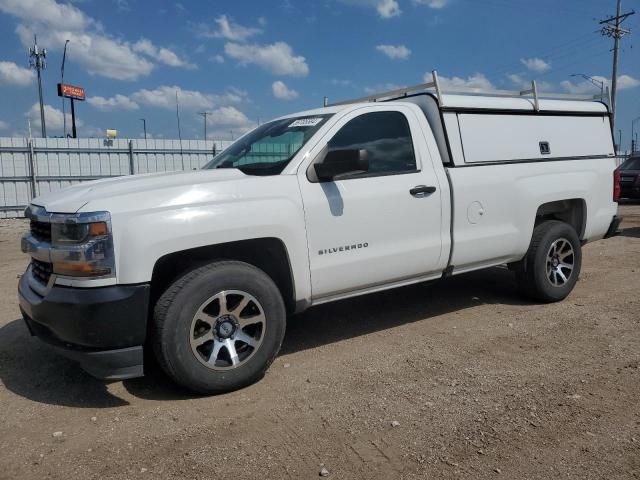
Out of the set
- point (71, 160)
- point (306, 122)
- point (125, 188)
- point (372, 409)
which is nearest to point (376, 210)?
point (306, 122)

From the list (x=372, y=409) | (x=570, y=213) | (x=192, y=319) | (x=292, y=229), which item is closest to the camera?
(x=372, y=409)

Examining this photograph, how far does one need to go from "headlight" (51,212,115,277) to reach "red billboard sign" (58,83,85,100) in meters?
30.5

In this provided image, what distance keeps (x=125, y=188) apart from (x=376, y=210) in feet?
5.99

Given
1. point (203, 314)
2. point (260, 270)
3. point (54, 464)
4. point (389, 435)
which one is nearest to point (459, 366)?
point (389, 435)

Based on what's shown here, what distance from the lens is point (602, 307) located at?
5.44 m

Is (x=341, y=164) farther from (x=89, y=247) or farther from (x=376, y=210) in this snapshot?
(x=89, y=247)

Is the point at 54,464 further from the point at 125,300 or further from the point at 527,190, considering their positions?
the point at 527,190

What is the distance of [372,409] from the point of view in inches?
131

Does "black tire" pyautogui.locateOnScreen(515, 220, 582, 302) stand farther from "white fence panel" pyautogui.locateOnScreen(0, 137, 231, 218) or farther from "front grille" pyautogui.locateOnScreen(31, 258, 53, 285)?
"white fence panel" pyautogui.locateOnScreen(0, 137, 231, 218)

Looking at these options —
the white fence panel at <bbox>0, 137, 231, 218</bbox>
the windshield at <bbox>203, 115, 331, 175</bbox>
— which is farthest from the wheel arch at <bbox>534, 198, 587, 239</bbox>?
the white fence panel at <bbox>0, 137, 231, 218</bbox>

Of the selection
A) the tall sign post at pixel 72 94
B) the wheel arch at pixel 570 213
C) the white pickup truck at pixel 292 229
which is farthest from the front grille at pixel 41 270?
the tall sign post at pixel 72 94

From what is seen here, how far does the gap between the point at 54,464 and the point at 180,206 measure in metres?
1.58

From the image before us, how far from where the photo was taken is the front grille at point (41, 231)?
3.43m

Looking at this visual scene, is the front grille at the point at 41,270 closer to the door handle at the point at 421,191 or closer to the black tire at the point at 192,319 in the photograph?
the black tire at the point at 192,319
